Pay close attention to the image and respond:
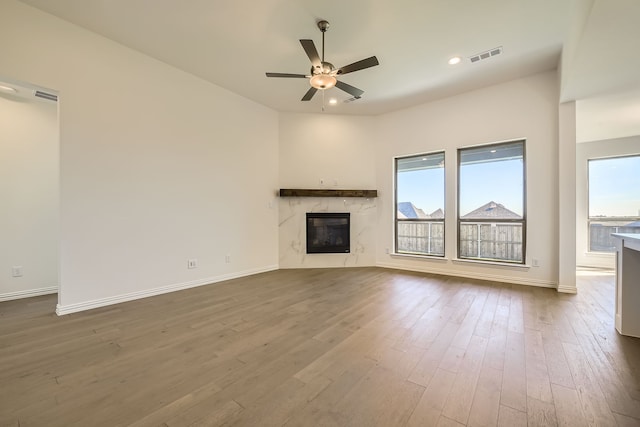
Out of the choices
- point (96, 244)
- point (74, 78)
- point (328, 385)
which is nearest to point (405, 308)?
point (328, 385)

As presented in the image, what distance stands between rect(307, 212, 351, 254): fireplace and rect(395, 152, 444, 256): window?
1104 millimetres

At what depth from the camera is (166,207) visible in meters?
3.84

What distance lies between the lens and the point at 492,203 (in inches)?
182

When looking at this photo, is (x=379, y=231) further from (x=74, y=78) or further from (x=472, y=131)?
(x=74, y=78)

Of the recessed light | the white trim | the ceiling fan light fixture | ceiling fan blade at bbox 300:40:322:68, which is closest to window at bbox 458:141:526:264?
the white trim

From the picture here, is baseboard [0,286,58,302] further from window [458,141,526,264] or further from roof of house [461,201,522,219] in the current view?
roof of house [461,201,522,219]

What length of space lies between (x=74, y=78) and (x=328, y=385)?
4.18 meters

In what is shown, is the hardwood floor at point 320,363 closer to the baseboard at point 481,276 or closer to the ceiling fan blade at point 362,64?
the baseboard at point 481,276

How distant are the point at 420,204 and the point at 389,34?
10.5 ft

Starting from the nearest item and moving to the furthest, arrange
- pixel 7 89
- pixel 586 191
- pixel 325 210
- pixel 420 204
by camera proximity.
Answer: pixel 7 89 → pixel 420 204 → pixel 325 210 → pixel 586 191

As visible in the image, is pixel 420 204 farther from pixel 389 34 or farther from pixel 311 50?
pixel 311 50

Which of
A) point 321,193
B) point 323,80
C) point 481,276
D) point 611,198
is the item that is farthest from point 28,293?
point 611,198

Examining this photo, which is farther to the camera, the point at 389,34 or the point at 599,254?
the point at 599,254

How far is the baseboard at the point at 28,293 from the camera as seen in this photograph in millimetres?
3539
